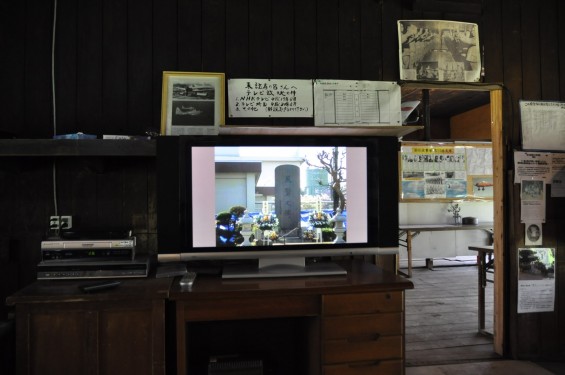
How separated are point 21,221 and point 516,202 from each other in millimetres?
3058

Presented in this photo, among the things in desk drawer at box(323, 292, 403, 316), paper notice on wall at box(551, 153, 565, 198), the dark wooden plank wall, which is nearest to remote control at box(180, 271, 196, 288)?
the dark wooden plank wall

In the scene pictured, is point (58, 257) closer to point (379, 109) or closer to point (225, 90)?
point (225, 90)

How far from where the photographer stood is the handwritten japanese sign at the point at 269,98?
2.13m

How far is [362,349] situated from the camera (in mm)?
1624

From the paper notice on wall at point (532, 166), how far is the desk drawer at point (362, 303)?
1.39m

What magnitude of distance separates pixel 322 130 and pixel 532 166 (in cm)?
152

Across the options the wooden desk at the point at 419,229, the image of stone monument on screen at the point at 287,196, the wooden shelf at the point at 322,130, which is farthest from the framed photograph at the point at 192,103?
the wooden desk at the point at 419,229

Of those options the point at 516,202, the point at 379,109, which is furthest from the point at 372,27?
the point at 516,202

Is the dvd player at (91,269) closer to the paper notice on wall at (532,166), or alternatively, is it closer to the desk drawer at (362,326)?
the desk drawer at (362,326)

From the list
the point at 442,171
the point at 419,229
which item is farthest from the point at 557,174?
the point at 442,171

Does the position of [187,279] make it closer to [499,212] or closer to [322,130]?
[322,130]

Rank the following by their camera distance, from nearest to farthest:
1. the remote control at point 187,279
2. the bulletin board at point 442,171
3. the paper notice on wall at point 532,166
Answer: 1. the remote control at point 187,279
2. the paper notice on wall at point 532,166
3. the bulletin board at point 442,171

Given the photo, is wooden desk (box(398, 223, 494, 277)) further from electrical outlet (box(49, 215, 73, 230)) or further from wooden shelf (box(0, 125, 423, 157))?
electrical outlet (box(49, 215, 73, 230))

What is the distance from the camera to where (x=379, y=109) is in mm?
2227
